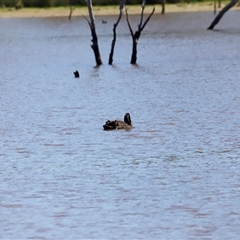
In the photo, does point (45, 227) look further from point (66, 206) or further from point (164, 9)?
point (164, 9)

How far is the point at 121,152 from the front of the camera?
1331 centimetres

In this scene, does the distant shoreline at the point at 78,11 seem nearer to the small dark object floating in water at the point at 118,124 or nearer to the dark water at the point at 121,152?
the dark water at the point at 121,152

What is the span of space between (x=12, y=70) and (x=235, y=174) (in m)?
18.0

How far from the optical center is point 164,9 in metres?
62.3

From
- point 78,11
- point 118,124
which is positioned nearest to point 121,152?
point 118,124

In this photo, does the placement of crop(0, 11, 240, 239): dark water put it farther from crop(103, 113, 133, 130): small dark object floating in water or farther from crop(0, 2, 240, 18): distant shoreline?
crop(0, 2, 240, 18): distant shoreline

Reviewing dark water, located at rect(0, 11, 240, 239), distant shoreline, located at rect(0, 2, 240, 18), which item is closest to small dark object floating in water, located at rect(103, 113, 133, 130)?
dark water, located at rect(0, 11, 240, 239)

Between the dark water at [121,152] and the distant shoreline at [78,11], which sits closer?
the dark water at [121,152]

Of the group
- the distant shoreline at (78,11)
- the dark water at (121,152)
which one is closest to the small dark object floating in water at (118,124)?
the dark water at (121,152)

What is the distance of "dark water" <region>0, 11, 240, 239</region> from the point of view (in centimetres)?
947

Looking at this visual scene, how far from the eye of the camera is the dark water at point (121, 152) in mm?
9469

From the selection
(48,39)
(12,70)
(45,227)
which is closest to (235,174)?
(45,227)

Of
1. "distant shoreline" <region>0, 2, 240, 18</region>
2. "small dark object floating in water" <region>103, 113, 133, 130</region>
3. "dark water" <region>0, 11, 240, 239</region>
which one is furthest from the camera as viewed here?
"distant shoreline" <region>0, 2, 240, 18</region>

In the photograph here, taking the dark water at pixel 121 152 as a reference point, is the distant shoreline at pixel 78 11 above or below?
below
